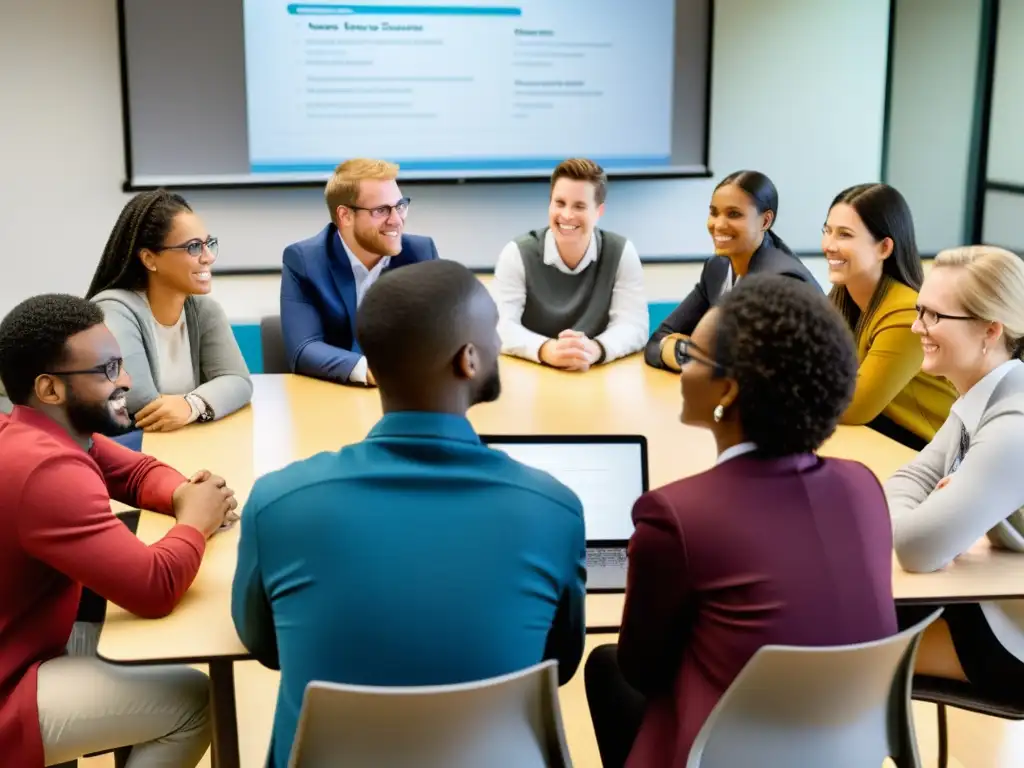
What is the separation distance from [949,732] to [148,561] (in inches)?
79.5

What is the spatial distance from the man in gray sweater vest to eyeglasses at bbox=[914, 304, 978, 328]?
58.1 inches

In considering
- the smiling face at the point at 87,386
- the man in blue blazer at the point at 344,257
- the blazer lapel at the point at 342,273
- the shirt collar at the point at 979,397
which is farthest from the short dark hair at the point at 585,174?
the smiling face at the point at 87,386

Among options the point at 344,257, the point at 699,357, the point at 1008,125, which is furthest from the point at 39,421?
the point at 1008,125

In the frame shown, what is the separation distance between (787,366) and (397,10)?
157 inches

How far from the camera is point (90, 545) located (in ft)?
5.80

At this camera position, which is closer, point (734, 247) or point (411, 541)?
point (411, 541)

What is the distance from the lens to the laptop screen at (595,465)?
2053mm

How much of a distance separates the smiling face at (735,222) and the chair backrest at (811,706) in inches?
82.3

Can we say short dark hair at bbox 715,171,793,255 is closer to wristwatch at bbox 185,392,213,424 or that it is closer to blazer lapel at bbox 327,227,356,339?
blazer lapel at bbox 327,227,356,339

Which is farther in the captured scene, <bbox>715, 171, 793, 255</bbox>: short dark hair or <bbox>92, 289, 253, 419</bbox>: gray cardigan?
<bbox>715, 171, 793, 255</bbox>: short dark hair

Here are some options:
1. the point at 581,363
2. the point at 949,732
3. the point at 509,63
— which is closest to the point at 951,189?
the point at 509,63

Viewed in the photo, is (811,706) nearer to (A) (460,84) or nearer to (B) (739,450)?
(B) (739,450)

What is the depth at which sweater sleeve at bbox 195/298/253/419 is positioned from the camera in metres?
2.95

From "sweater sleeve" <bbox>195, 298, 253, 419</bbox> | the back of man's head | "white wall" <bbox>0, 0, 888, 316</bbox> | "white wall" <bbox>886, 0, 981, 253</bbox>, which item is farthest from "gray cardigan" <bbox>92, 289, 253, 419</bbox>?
"white wall" <bbox>886, 0, 981, 253</bbox>
